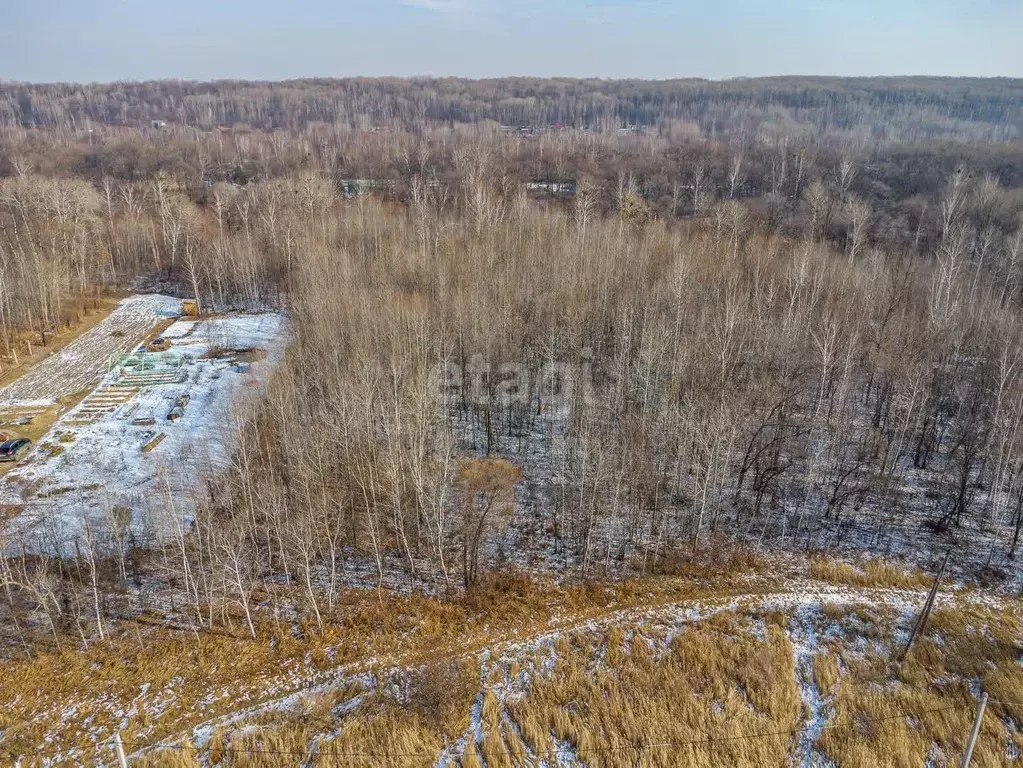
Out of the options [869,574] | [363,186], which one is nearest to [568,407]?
[869,574]

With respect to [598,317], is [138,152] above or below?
above

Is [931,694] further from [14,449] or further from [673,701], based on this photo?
[14,449]

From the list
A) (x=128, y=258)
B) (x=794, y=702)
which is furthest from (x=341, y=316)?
(x=128, y=258)

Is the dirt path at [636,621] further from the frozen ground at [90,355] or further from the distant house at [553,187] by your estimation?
the distant house at [553,187]

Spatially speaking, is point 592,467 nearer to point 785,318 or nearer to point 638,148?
point 785,318

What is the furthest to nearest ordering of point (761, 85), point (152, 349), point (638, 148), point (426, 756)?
point (761, 85), point (638, 148), point (152, 349), point (426, 756)
